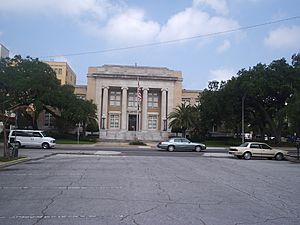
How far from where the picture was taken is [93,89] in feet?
268

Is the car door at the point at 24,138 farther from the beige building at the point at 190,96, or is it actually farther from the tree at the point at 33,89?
the beige building at the point at 190,96

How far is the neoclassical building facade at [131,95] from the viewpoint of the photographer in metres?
81.3

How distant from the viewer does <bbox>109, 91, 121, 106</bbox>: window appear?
8500 cm

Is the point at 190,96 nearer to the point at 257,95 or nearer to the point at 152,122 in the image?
the point at 152,122

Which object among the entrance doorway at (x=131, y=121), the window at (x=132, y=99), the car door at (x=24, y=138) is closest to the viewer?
the car door at (x=24, y=138)

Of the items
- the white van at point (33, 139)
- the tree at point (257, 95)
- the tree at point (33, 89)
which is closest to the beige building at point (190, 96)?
the tree at point (257, 95)

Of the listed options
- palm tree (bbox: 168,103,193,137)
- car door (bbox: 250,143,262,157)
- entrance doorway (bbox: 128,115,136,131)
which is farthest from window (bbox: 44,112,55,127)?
car door (bbox: 250,143,262,157)

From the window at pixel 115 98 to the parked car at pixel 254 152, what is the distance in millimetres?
54774

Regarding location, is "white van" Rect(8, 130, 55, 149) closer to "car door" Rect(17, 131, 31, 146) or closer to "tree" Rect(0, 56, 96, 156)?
"car door" Rect(17, 131, 31, 146)

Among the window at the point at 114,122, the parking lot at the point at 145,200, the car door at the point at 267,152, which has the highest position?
the window at the point at 114,122

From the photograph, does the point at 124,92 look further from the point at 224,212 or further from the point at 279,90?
the point at 224,212

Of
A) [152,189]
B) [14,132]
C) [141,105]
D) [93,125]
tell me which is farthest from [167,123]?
[152,189]

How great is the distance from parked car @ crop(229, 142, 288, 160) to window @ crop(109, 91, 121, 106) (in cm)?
5477

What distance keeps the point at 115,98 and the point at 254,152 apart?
2215 inches
